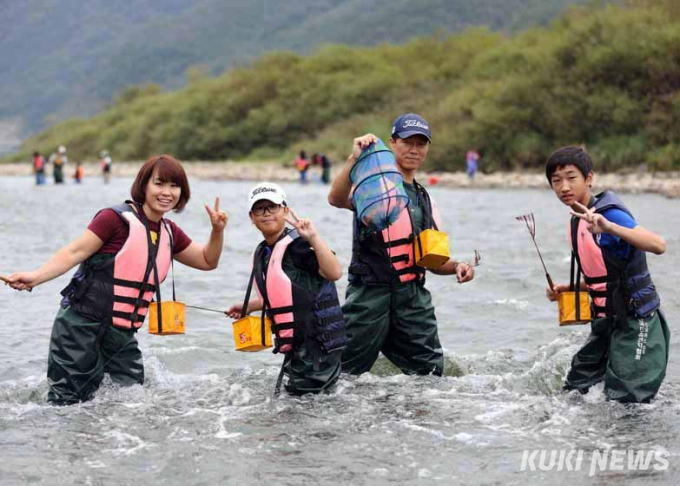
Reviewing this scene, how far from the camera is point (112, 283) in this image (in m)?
5.71

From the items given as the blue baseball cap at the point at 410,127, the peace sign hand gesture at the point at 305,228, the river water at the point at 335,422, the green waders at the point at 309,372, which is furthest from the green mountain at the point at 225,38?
the peace sign hand gesture at the point at 305,228

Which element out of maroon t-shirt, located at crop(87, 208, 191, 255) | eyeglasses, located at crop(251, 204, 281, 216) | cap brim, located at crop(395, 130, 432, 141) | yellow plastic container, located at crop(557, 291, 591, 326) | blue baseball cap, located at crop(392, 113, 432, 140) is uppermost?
blue baseball cap, located at crop(392, 113, 432, 140)

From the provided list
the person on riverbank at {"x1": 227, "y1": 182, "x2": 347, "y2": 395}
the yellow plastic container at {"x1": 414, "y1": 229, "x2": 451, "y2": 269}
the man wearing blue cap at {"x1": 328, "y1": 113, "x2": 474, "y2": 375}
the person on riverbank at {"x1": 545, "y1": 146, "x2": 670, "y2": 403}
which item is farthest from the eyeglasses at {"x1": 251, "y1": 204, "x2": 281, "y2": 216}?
the person on riverbank at {"x1": 545, "y1": 146, "x2": 670, "y2": 403}

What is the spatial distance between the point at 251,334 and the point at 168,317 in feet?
1.70

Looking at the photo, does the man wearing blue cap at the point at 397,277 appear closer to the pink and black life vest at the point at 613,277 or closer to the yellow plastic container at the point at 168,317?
the pink and black life vest at the point at 613,277

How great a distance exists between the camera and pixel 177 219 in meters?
23.3

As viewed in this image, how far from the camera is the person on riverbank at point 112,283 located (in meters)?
5.69

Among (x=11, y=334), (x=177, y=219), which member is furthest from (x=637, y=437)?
(x=177, y=219)

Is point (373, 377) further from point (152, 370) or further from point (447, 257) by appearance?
point (152, 370)

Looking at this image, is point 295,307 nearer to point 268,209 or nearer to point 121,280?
point 268,209

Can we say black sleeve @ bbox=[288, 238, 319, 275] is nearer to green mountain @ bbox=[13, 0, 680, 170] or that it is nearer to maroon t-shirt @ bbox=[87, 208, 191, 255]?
maroon t-shirt @ bbox=[87, 208, 191, 255]

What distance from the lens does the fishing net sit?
5941mm

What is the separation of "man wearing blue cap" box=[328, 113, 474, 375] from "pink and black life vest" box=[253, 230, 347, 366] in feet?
1.33

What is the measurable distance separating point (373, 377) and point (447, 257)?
41.1 inches
